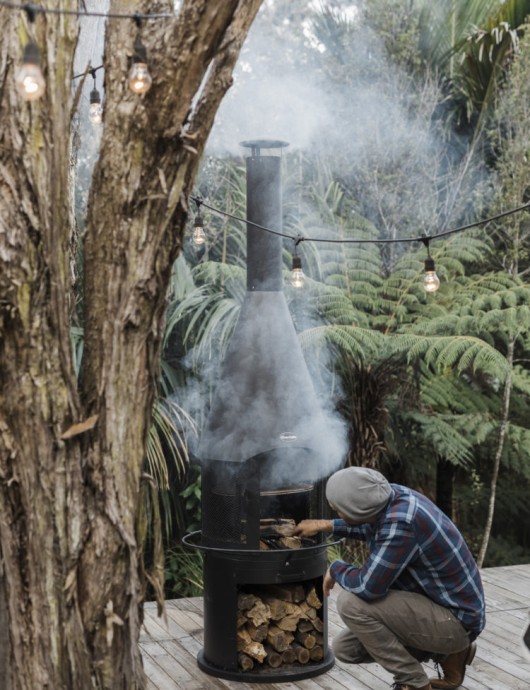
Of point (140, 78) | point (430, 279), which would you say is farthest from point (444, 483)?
point (140, 78)

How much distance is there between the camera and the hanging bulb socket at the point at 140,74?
2.20m

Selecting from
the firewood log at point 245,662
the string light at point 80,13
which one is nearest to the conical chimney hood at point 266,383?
the firewood log at point 245,662

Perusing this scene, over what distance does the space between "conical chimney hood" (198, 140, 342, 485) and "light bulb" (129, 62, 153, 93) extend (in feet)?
5.78

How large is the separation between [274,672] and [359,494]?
3.56ft

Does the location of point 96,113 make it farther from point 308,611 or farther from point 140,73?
point 308,611

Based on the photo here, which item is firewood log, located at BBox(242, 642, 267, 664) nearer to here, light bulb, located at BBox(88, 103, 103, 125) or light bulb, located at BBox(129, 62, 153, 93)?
light bulb, located at BBox(88, 103, 103, 125)

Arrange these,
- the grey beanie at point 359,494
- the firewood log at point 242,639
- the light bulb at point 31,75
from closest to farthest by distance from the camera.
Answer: the light bulb at point 31,75, the grey beanie at point 359,494, the firewood log at point 242,639

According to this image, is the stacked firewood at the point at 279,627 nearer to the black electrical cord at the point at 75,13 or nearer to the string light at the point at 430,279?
the string light at the point at 430,279

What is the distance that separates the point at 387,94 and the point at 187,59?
5.76 m

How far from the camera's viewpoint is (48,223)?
232cm

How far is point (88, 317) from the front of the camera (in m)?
2.48

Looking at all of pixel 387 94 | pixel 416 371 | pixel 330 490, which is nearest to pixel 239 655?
pixel 330 490

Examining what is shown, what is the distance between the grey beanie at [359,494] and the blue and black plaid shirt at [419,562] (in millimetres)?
70

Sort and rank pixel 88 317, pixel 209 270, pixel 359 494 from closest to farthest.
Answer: pixel 88 317
pixel 359 494
pixel 209 270
